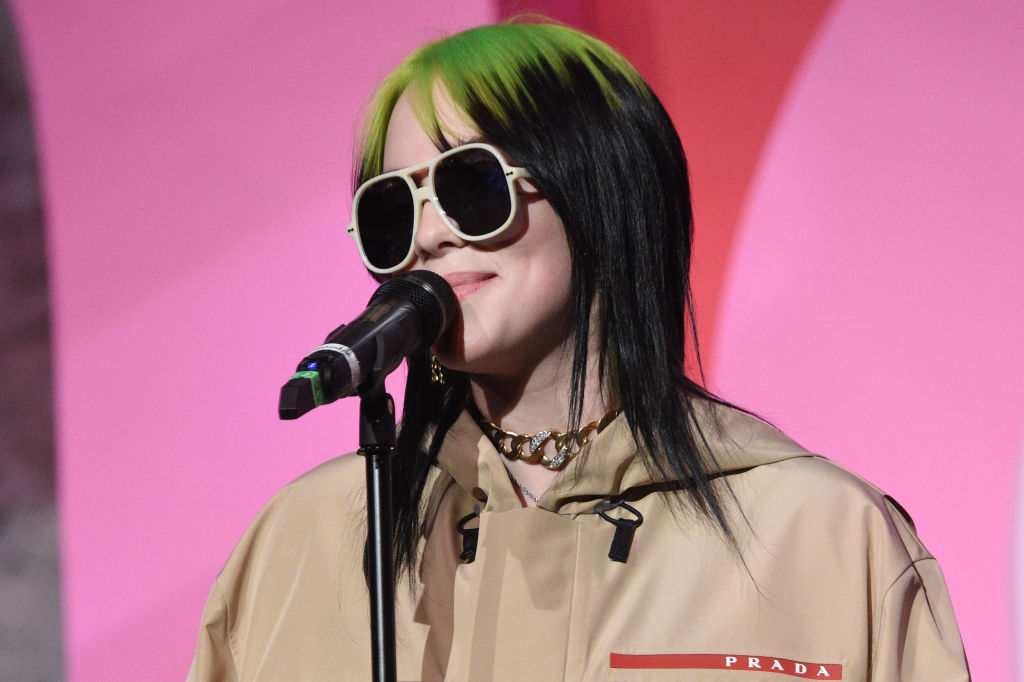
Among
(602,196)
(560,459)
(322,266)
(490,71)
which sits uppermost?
(490,71)

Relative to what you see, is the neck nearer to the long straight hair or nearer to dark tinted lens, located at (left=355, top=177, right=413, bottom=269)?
the long straight hair

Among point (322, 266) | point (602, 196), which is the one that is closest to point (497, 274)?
point (602, 196)

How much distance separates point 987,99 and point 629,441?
90 cm

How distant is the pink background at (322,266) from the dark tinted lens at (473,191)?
0.68 m

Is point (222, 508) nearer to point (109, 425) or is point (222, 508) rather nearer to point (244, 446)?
point (244, 446)

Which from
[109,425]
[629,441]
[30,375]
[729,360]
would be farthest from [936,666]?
[30,375]

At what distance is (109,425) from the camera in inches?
70.4

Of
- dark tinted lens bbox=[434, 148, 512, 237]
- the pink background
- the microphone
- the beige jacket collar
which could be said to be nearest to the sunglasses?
dark tinted lens bbox=[434, 148, 512, 237]

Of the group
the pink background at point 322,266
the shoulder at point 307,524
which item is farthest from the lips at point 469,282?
the pink background at point 322,266

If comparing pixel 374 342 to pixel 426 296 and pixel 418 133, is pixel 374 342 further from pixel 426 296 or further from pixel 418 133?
pixel 418 133

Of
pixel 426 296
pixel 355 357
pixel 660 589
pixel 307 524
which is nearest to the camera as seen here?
pixel 355 357

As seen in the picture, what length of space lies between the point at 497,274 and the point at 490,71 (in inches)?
9.5

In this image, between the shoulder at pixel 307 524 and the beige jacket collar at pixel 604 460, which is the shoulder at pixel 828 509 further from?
the shoulder at pixel 307 524

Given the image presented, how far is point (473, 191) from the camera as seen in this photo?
115cm
